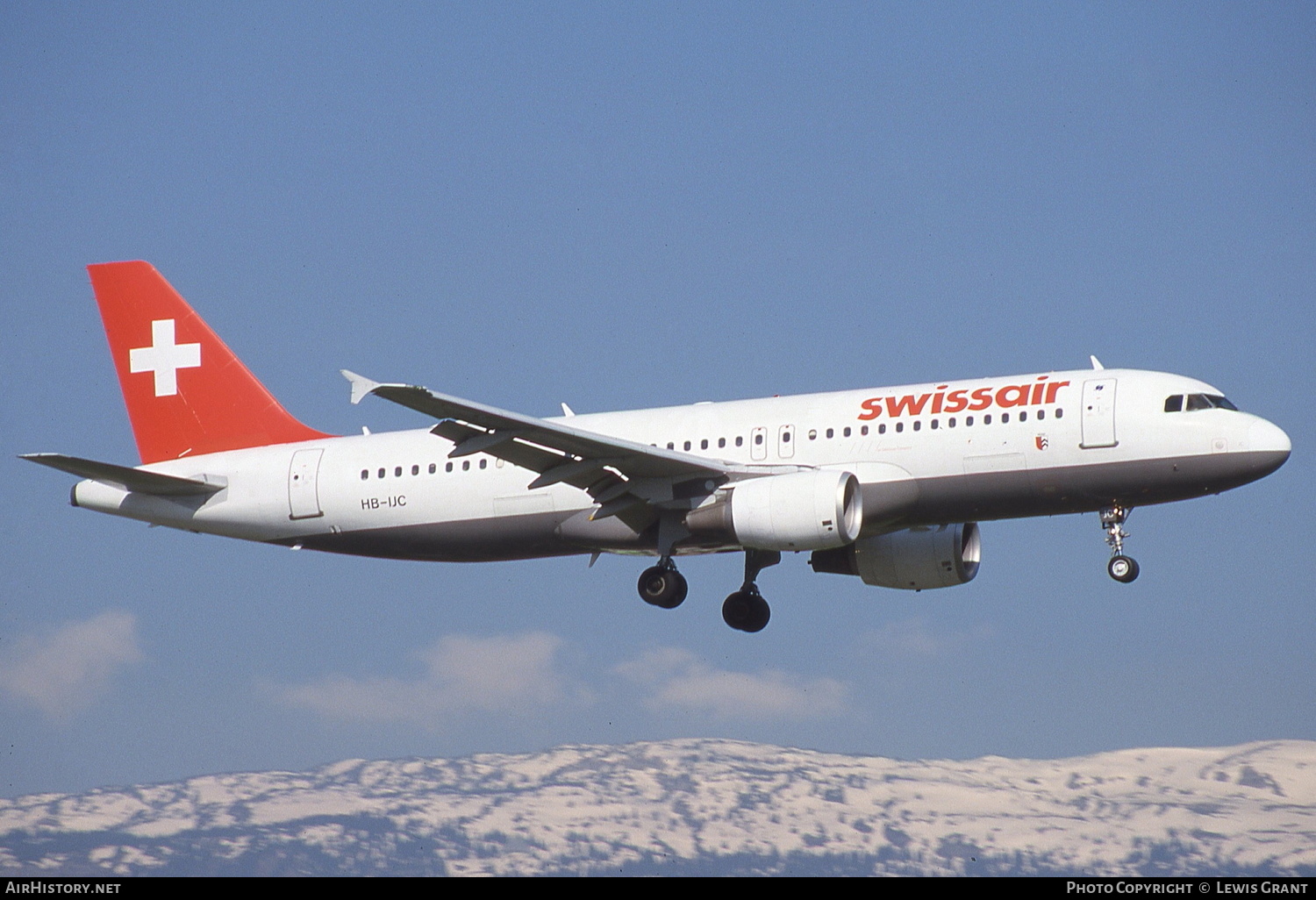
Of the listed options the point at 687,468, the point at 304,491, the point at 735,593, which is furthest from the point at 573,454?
the point at 304,491

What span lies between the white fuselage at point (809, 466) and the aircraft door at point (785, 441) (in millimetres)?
35

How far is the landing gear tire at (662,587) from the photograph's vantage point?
34219 millimetres

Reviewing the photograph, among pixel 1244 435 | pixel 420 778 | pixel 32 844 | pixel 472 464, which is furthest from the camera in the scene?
pixel 420 778

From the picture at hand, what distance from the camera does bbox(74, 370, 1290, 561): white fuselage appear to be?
3062cm

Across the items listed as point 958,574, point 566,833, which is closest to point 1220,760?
point 566,833

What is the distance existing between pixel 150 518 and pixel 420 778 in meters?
129

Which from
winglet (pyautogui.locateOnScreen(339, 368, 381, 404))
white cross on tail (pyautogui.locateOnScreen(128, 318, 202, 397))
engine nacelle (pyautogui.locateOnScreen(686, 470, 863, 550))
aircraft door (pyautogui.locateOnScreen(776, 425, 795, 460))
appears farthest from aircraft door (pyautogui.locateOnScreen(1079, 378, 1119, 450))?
white cross on tail (pyautogui.locateOnScreen(128, 318, 202, 397))

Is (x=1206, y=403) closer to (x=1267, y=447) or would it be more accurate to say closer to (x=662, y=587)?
(x=1267, y=447)

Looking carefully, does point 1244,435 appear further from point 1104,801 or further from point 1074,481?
point 1104,801

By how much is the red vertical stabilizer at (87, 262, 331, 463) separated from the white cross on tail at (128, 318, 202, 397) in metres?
0.02

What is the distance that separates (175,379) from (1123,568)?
23.0m

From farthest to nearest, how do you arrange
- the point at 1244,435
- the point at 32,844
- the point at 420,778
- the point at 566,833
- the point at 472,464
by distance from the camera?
1. the point at 420,778
2. the point at 566,833
3. the point at 32,844
4. the point at 472,464
5. the point at 1244,435

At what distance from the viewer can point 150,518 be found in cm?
3700

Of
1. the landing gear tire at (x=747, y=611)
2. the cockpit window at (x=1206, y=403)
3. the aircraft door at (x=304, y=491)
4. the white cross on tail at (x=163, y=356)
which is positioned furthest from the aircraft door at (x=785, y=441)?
the white cross on tail at (x=163, y=356)
